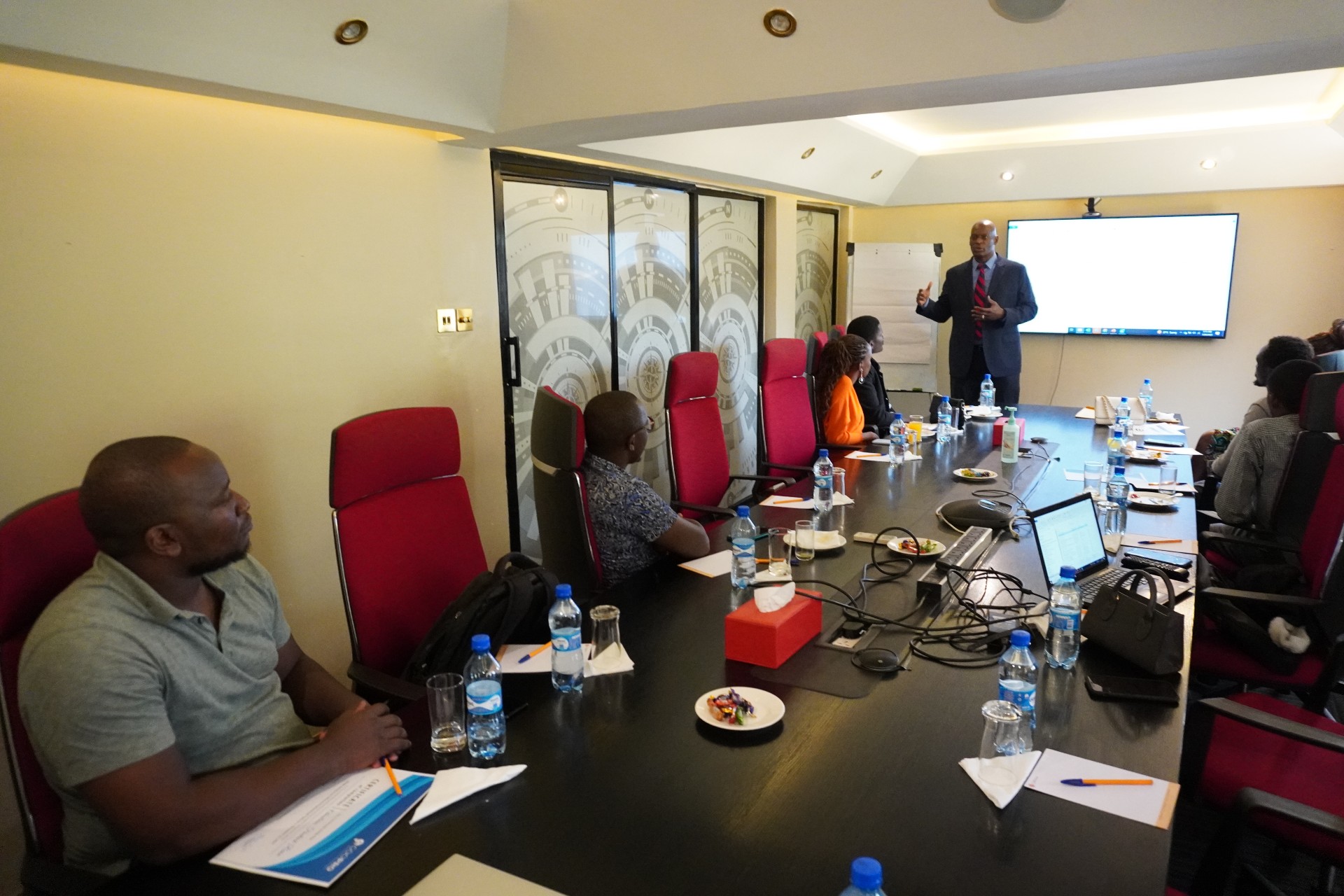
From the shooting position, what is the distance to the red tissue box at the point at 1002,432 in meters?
4.09

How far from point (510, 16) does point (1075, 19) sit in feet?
5.99

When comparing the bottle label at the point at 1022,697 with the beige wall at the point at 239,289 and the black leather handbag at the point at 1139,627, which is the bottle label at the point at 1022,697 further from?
the beige wall at the point at 239,289

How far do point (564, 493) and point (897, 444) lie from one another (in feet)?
6.80

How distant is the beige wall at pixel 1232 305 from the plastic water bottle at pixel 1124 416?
6.13 feet

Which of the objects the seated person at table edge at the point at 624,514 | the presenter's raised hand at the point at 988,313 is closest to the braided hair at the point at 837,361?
the presenter's raised hand at the point at 988,313

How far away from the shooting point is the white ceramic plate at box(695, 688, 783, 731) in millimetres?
1548

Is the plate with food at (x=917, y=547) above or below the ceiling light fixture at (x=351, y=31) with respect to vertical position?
below

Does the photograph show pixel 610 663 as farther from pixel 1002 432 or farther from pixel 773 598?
pixel 1002 432

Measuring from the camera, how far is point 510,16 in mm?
2930

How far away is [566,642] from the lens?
5.57ft

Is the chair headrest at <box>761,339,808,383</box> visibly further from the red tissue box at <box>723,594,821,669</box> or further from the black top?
the red tissue box at <box>723,594,821,669</box>

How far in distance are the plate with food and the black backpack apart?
1.17 metres

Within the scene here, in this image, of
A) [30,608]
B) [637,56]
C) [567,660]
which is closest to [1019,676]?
[567,660]

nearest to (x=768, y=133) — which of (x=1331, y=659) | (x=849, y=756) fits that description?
(x=1331, y=659)
